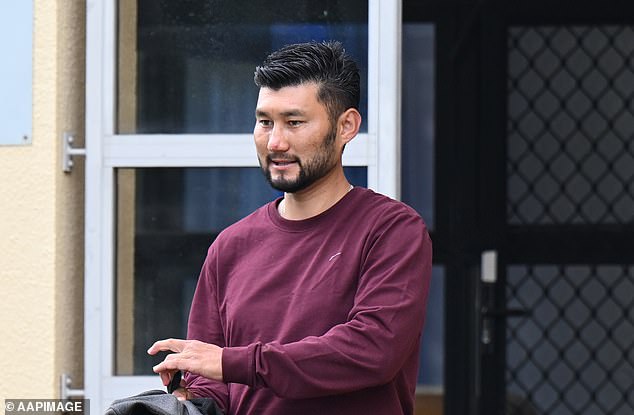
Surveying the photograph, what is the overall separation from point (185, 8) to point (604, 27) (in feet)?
8.73

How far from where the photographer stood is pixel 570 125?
5426 mm

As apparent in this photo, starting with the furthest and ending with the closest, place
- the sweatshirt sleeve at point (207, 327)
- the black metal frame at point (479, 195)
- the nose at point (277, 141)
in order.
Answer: the black metal frame at point (479, 195)
the sweatshirt sleeve at point (207, 327)
the nose at point (277, 141)

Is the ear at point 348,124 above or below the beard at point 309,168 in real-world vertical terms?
above

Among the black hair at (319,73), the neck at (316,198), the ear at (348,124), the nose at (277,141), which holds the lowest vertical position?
the neck at (316,198)

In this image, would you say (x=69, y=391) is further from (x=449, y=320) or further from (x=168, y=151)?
(x=449, y=320)

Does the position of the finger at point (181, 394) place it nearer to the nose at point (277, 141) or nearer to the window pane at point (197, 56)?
the nose at point (277, 141)

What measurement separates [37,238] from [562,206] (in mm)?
2998

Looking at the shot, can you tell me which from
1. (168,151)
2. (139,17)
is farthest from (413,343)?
(139,17)

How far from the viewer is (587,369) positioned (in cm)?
555

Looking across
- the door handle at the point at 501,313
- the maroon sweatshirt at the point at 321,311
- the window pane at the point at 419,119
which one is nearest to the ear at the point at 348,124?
the maroon sweatshirt at the point at 321,311

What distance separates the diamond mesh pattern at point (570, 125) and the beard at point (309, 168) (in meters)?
3.37

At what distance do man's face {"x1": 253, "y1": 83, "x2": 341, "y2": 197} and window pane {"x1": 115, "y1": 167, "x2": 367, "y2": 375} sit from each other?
3.75ft

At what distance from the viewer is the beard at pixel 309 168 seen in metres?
2.01

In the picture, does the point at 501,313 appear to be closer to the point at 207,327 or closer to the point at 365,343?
the point at 207,327
